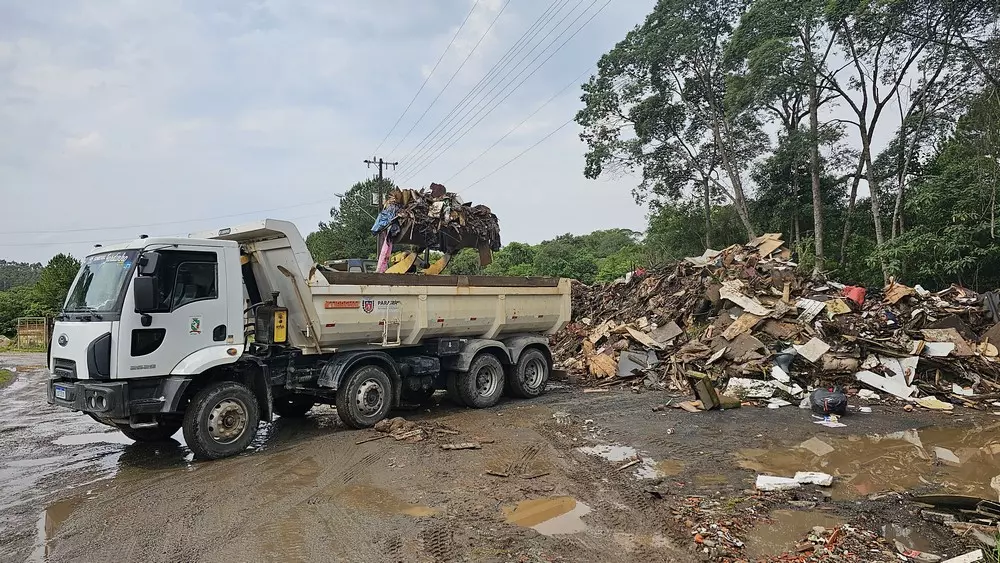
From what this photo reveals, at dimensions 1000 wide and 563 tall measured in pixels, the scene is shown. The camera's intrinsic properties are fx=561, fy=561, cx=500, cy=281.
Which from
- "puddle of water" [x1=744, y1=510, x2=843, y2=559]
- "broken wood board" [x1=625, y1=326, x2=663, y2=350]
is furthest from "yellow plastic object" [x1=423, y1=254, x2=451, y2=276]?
"puddle of water" [x1=744, y1=510, x2=843, y2=559]

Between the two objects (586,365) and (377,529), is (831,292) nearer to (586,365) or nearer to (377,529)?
(586,365)

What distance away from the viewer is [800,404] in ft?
30.9

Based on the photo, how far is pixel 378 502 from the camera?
199 inches

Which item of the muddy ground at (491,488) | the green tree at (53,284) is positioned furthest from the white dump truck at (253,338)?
the green tree at (53,284)

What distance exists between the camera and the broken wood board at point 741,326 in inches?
448

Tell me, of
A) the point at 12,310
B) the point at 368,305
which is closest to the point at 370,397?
the point at 368,305

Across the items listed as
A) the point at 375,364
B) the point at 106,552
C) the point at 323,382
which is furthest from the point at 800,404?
the point at 106,552

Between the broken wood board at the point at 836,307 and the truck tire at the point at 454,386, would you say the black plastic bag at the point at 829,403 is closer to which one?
the broken wood board at the point at 836,307

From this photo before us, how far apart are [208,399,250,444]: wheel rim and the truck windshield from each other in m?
1.55

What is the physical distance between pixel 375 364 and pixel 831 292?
10.8 m

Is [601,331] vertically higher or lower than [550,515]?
higher

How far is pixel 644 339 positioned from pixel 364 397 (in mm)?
6949

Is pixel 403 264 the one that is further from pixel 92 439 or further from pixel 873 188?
pixel 873 188

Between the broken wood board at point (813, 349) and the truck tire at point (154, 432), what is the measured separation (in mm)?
10256
